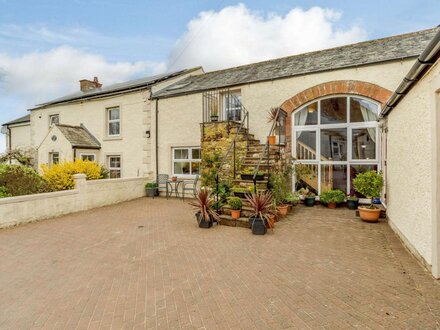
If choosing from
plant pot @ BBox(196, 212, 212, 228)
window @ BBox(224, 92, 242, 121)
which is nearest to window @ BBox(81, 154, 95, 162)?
window @ BBox(224, 92, 242, 121)

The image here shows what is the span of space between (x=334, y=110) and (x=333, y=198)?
320 cm

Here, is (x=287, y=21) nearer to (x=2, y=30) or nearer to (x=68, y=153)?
(x=2, y=30)

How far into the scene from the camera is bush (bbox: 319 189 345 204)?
8398 millimetres

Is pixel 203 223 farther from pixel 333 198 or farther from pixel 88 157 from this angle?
pixel 88 157

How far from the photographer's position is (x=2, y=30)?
935 cm

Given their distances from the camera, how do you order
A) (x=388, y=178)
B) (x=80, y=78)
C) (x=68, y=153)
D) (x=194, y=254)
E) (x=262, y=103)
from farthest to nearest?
1. (x=80, y=78)
2. (x=68, y=153)
3. (x=262, y=103)
4. (x=388, y=178)
5. (x=194, y=254)

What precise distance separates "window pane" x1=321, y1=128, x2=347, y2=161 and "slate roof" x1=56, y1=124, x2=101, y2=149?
12081 mm

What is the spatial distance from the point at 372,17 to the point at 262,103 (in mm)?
4841

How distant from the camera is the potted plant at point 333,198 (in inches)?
331

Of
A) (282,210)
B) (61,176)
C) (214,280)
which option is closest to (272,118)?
(282,210)

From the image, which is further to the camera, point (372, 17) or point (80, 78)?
point (80, 78)

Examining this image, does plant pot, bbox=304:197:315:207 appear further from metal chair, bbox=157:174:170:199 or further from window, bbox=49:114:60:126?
window, bbox=49:114:60:126

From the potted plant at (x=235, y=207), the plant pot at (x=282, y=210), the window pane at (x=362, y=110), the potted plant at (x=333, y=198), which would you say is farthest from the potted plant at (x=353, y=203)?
the potted plant at (x=235, y=207)

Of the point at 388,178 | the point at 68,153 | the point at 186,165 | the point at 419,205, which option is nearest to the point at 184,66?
the point at 186,165
